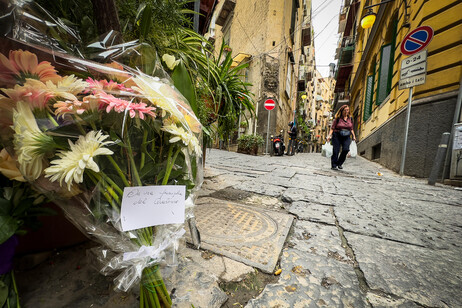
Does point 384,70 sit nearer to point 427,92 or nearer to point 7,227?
point 427,92

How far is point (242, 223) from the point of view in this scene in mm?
1354

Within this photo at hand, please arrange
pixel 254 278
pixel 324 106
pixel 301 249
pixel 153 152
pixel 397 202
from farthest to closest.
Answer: pixel 324 106 → pixel 397 202 → pixel 301 249 → pixel 254 278 → pixel 153 152

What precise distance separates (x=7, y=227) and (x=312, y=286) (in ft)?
3.52

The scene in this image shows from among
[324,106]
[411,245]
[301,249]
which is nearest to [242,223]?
[301,249]

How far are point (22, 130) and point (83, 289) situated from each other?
61cm

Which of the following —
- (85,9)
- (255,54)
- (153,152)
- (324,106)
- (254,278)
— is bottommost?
(254,278)

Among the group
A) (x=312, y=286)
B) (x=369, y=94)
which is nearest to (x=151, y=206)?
(x=312, y=286)

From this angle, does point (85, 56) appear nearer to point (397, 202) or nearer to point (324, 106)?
point (397, 202)

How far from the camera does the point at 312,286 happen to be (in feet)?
2.72

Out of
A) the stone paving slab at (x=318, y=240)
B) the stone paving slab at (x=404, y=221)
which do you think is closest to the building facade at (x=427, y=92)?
the stone paving slab at (x=404, y=221)

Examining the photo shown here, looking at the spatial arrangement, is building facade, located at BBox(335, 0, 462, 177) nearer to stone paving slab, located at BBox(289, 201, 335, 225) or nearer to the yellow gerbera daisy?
stone paving slab, located at BBox(289, 201, 335, 225)

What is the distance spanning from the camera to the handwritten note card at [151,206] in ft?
1.74

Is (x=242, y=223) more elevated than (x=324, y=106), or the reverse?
(x=324, y=106)

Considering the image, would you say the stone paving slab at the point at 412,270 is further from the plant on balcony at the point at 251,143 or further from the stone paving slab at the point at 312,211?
the plant on balcony at the point at 251,143
